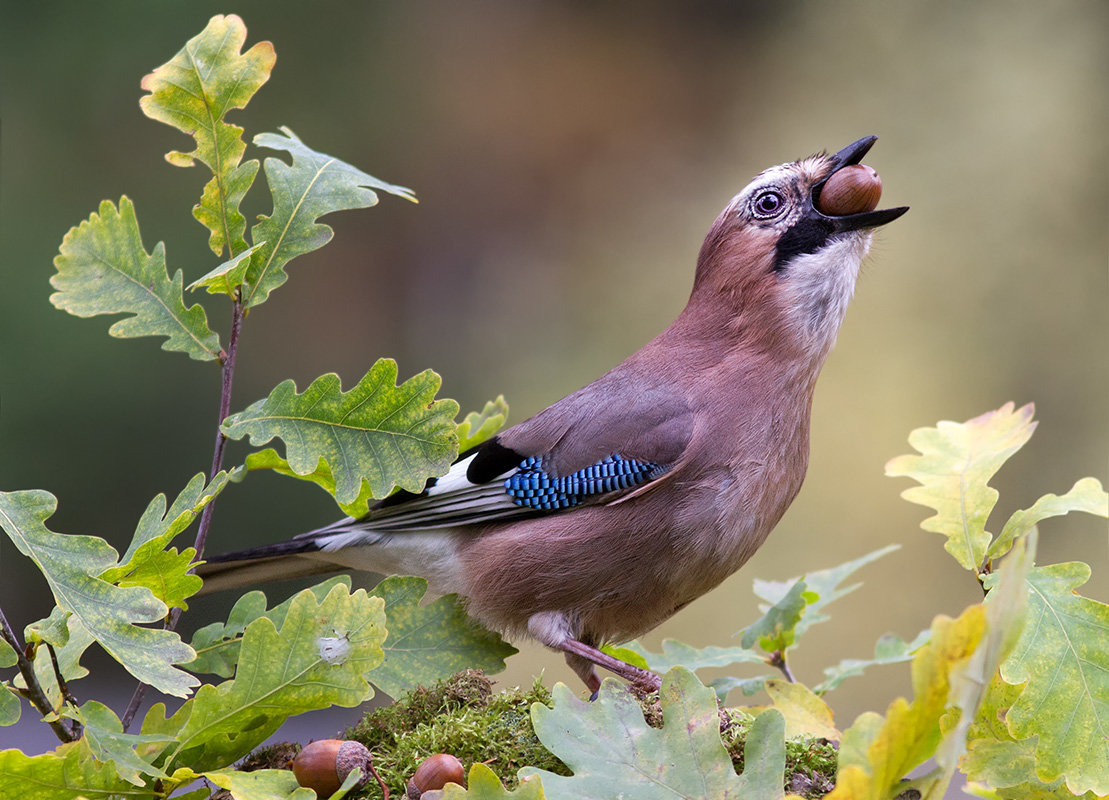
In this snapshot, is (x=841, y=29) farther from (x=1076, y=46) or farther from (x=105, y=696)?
(x=105, y=696)

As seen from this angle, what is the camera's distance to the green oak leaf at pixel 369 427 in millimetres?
1665

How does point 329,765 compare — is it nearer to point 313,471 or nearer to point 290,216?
point 313,471

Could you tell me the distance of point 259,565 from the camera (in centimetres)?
270

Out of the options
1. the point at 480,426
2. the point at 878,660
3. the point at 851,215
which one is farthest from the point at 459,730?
the point at 851,215

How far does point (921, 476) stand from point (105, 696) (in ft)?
15.5

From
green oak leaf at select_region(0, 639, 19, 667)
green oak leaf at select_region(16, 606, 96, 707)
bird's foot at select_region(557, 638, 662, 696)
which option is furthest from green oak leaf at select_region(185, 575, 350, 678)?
bird's foot at select_region(557, 638, 662, 696)

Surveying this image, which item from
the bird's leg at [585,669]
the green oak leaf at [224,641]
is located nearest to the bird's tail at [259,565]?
the bird's leg at [585,669]

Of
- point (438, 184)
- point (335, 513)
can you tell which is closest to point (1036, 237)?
point (438, 184)

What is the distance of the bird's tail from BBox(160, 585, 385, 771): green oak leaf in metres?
1.20

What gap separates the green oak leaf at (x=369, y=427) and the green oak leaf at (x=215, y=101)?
0.99 ft

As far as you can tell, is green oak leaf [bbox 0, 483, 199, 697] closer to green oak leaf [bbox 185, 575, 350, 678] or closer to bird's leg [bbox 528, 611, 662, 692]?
green oak leaf [bbox 185, 575, 350, 678]

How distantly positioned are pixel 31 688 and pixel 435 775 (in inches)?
21.0

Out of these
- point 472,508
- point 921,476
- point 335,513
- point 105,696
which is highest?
point 921,476

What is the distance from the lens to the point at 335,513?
19.9ft
